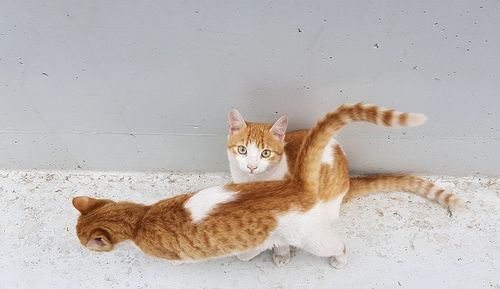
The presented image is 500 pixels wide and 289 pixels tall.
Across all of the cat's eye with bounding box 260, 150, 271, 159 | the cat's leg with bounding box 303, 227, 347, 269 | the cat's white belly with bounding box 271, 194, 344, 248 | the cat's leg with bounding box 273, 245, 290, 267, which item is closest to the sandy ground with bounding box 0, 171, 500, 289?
the cat's leg with bounding box 273, 245, 290, 267

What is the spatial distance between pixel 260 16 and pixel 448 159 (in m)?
0.97

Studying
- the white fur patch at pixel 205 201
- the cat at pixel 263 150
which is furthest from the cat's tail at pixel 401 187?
the white fur patch at pixel 205 201

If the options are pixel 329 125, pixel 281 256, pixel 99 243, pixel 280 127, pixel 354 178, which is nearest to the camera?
pixel 329 125

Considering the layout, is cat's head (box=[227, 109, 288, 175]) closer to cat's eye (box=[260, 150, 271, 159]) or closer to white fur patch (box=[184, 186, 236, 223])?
cat's eye (box=[260, 150, 271, 159])

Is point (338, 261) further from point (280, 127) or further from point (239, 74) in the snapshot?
point (239, 74)

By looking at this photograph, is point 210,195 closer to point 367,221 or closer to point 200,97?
point 200,97

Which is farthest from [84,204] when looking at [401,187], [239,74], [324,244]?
[401,187]

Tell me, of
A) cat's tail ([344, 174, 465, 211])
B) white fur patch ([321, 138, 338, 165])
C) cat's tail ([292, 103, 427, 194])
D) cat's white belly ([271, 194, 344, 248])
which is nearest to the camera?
cat's tail ([292, 103, 427, 194])

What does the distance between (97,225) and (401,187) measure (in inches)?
43.8

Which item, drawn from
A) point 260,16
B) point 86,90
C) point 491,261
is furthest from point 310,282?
point 86,90

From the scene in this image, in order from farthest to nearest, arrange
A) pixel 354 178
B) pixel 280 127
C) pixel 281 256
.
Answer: pixel 354 178, pixel 281 256, pixel 280 127

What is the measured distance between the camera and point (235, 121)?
138cm

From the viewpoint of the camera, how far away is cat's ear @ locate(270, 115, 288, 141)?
133 centimetres

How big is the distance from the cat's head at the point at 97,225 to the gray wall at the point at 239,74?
1.17ft
